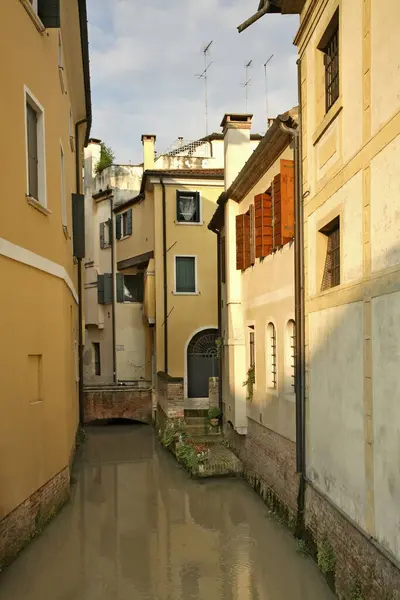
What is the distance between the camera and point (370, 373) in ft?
20.1

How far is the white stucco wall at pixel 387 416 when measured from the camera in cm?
546

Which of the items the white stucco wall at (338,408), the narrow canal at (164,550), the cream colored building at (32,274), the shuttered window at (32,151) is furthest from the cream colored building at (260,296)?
the shuttered window at (32,151)

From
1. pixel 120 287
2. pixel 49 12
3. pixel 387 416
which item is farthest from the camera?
pixel 120 287

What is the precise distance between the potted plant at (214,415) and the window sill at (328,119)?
1062 centimetres

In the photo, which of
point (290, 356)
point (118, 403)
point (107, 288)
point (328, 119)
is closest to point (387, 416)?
point (328, 119)

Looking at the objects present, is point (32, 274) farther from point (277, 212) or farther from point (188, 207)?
point (188, 207)

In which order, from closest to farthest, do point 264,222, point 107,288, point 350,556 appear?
point 350,556
point 264,222
point 107,288

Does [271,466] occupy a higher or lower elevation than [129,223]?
lower

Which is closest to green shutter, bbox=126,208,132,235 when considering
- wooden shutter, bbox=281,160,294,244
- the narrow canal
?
the narrow canal

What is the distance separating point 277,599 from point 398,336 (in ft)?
13.5

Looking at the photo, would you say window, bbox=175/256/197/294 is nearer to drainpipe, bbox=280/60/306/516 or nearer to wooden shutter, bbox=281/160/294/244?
wooden shutter, bbox=281/160/294/244

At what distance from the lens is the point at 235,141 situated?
1470 cm

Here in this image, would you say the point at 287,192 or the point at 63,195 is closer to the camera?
the point at 287,192

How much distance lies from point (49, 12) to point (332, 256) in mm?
6095
